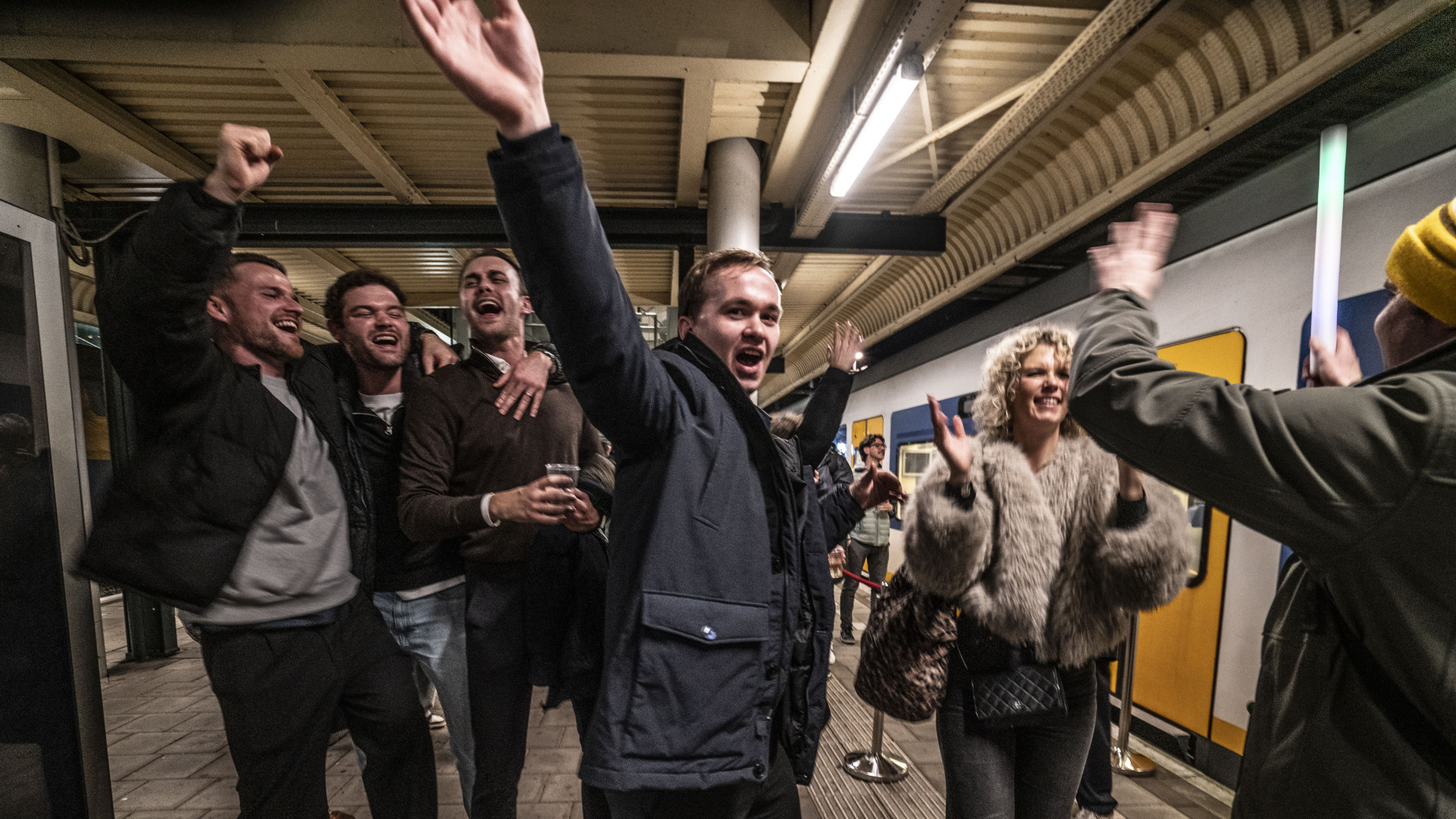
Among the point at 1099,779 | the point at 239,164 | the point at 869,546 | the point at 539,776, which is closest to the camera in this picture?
the point at 239,164

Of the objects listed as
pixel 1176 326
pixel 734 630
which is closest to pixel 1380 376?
pixel 734 630

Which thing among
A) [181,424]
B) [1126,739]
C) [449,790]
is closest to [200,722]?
[449,790]

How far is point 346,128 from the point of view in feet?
12.3

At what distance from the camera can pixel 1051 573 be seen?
69.6 inches

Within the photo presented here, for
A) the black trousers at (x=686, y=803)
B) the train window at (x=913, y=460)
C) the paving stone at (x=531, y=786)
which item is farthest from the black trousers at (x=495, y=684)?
the train window at (x=913, y=460)

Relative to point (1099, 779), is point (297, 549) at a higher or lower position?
higher

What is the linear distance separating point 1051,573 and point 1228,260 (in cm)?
292

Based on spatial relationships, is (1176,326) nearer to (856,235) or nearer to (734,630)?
(856,235)

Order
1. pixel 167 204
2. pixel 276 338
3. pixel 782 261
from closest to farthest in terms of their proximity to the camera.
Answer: pixel 167 204
pixel 276 338
pixel 782 261

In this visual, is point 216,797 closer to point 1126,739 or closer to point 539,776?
point 539,776

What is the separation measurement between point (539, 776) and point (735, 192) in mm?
3838

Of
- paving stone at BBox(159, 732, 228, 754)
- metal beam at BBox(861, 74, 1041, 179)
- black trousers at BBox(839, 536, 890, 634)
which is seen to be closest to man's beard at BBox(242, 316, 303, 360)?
paving stone at BBox(159, 732, 228, 754)

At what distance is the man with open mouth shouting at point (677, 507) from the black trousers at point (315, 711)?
125cm

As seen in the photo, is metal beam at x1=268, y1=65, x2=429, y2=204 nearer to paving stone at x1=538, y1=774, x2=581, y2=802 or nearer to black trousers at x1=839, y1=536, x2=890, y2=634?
paving stone at x1=538, y1=774, x2=581, y2=802
